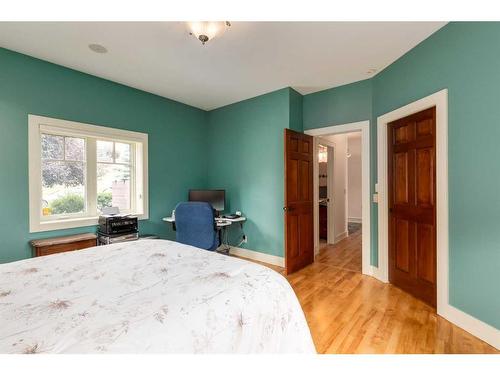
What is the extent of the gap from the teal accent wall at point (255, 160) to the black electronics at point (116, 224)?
64.2 inches

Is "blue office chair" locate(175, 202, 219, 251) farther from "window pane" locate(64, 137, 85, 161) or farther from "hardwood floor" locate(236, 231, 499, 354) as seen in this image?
"window pane" locate(64, 137, 85, 161)

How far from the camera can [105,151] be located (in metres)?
3.34

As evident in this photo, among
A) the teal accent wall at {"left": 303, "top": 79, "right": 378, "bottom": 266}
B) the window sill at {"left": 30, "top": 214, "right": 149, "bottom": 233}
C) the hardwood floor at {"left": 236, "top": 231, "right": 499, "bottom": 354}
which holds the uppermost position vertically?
the teal accent wall at {"left": 303, "top": 79, "right": 378, "bottom": 266}

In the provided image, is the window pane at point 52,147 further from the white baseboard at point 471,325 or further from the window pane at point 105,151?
the white baseboard at point 471,325

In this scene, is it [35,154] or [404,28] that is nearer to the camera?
[404,28]

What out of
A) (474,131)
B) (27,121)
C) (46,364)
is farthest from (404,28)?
(27,121)

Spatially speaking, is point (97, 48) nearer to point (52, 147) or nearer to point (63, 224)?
point (52, 147)

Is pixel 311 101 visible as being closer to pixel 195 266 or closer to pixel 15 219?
pixel 195 266

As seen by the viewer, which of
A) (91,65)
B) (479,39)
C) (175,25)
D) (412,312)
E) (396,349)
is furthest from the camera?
(91,65)

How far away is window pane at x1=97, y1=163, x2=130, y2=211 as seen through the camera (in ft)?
10.8

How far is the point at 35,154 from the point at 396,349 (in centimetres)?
383

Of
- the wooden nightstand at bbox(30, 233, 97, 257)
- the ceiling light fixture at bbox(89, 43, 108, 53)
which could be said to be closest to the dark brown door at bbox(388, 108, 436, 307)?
the ceiling light fixture at bbox(89, 43, 108, 53)

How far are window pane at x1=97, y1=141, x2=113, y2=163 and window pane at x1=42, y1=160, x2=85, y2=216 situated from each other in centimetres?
25

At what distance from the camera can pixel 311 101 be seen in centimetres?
373
